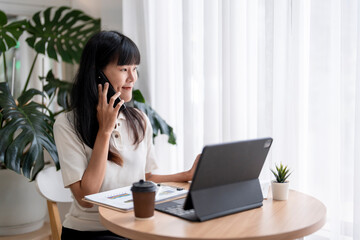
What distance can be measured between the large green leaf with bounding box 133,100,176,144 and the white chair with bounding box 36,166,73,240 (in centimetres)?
65

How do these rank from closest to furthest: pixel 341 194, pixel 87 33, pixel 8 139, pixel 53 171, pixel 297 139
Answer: pixel 341 194, pixel 297 139, pixel 53 171, pixel 8 139, pixel 87 33

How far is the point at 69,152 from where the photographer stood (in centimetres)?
168

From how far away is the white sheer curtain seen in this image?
191cm

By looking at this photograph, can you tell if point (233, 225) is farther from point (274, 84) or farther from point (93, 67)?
point (274, 84)

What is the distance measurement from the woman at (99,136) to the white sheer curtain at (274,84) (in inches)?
23.8

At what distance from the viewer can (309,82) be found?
6.68 feet

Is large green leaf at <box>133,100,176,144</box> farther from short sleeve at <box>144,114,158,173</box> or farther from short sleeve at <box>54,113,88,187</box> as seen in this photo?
short sleeve at <box>54,113,88,187</box>

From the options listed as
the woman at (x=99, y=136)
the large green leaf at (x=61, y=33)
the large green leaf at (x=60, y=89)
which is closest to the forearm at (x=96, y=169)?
the woman at (x=99, y=136)

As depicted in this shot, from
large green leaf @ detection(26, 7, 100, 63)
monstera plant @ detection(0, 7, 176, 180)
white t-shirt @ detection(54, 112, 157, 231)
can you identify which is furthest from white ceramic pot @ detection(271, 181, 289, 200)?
large green leaf @ detection(26, 7, 100, 63)

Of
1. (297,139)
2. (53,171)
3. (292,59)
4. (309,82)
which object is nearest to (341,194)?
(297,139)

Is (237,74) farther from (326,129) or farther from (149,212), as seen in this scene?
(149,212)

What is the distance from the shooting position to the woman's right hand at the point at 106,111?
169 centimetres

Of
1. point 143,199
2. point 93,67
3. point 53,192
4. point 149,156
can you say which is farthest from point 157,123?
point 143,199

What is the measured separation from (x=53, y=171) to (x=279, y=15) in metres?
1.39
